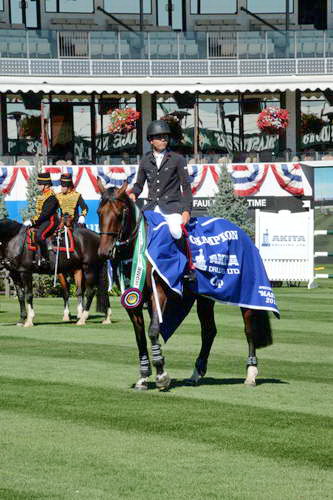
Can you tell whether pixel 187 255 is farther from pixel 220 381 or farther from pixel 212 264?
pixel 220 381

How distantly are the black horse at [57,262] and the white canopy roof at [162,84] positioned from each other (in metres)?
23.6

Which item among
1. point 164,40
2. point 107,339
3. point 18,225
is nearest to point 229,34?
point 164,40

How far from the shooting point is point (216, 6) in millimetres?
49156

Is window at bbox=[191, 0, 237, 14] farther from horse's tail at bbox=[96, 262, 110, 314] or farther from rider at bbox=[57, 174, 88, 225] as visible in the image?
horse's tail at bbox=[96, 262, 110, 314]

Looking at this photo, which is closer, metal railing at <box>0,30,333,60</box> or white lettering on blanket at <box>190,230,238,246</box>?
white lettering on blanket at <box>190,230,238,246</box>

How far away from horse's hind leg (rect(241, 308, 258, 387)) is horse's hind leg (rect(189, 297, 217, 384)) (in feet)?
1.44

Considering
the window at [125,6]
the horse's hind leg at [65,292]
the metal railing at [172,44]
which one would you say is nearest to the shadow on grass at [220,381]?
the horse's hind leg at [65,292]

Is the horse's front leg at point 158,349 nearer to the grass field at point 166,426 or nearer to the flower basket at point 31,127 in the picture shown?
the grass field at point 166,426

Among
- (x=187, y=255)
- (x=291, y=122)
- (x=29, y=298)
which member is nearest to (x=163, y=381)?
(x=187, y=255)

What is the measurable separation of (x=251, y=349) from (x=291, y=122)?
3720 cm

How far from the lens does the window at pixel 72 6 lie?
4747 centimetres

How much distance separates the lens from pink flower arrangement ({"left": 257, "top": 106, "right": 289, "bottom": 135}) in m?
44.9

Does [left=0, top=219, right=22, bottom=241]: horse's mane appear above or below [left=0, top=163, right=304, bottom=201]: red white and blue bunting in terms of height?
below

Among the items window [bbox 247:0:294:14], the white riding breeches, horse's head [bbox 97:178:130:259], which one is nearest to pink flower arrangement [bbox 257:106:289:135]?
window [bbox 247:0:294:14]
